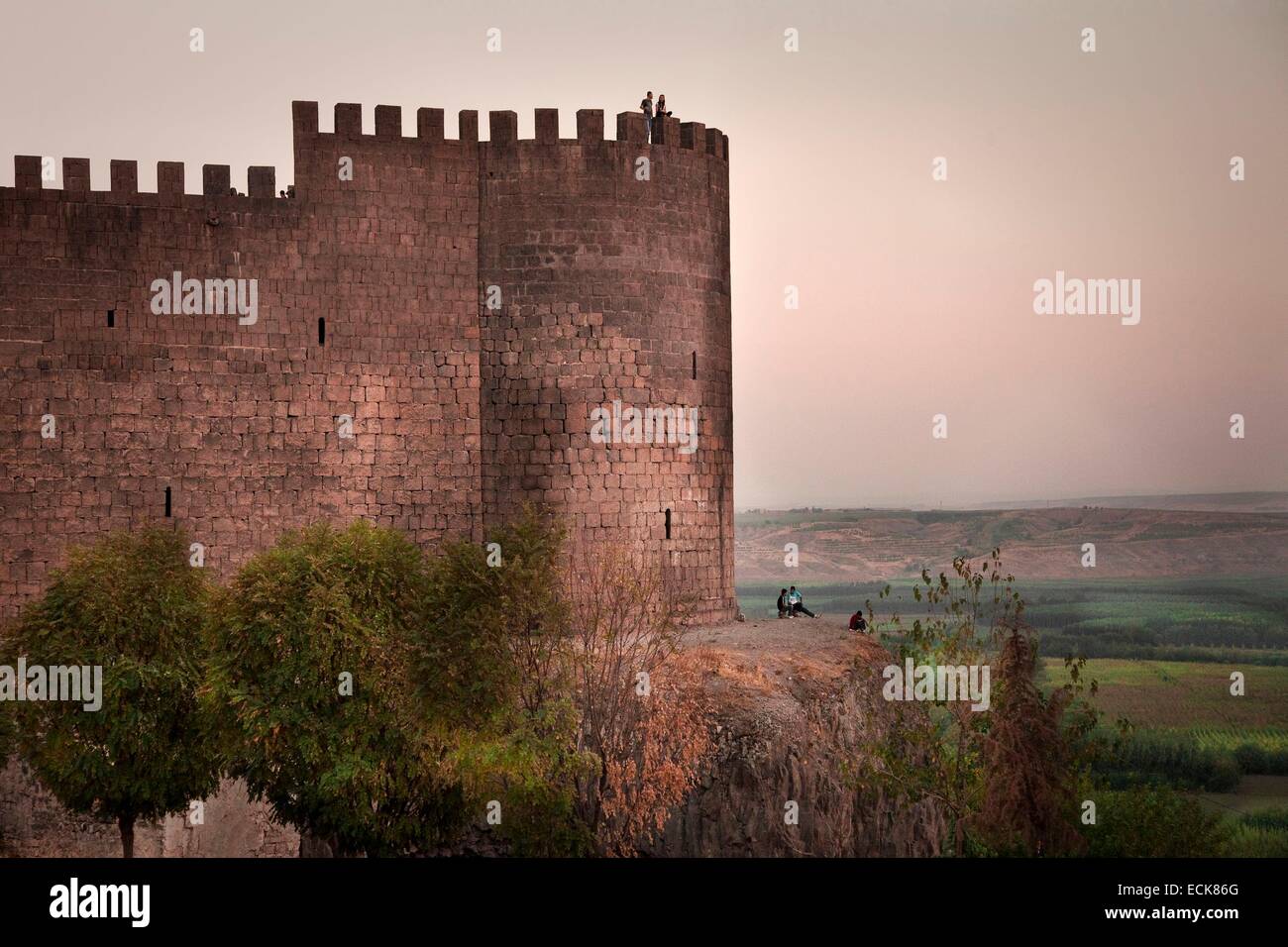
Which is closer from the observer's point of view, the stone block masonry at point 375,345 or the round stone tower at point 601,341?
the stone block masonry at point 375,345

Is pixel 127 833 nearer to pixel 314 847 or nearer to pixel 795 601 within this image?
pixel 314 847

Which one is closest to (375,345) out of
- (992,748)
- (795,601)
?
(795,601)

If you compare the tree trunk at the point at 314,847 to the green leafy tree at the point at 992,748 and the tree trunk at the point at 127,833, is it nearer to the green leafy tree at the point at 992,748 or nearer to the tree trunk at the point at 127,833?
the tree trunk at the point at 127,833

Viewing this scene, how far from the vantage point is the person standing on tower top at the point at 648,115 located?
34406mm

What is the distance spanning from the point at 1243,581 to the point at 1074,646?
14.1 metres

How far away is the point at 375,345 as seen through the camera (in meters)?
33.2

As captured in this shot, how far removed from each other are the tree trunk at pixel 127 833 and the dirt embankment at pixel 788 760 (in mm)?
8084

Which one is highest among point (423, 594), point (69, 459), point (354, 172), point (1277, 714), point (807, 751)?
point (354, 172)

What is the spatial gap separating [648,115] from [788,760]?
39.0 ft

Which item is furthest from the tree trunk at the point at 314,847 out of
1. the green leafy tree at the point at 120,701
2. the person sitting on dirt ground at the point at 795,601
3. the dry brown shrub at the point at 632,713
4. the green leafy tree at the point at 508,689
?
the person sitting on dirt ground at the point at 795,601

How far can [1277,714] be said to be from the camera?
74812 millimetres
